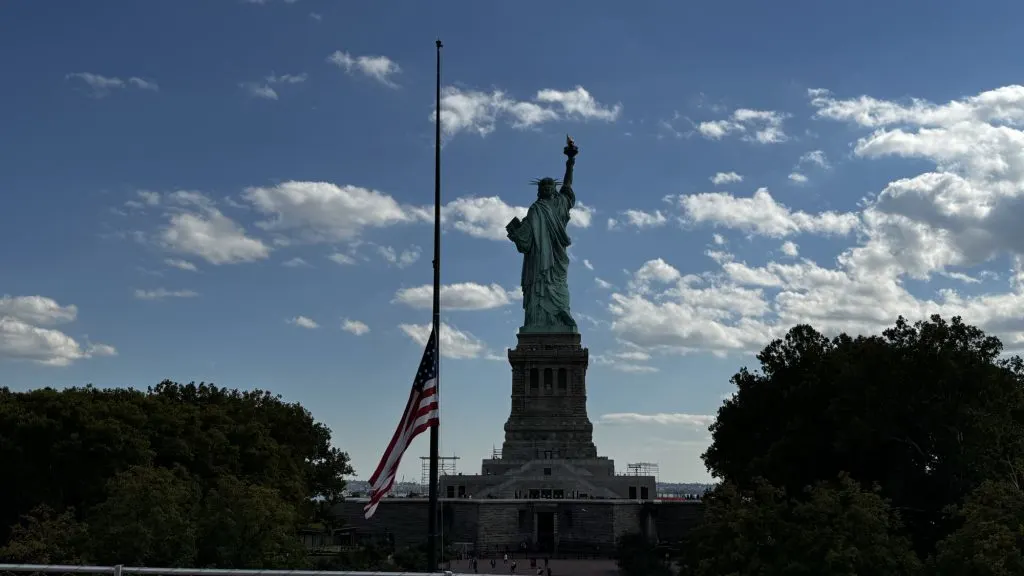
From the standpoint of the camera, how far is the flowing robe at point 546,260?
93688mm

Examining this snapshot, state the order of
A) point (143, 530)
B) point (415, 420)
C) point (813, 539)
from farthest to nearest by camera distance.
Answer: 1. point (143, 530)
2. point (813, 539)
3. point (415, 420)

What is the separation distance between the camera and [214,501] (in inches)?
1626

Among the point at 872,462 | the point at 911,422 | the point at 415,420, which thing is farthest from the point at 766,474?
the point at 415,420

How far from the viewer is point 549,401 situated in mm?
89375

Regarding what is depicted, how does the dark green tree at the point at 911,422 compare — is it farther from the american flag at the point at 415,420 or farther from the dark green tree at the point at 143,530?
the dark green tree at the point at 143,530

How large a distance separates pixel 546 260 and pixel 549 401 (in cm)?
1346

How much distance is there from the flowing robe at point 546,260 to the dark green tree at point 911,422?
44.7m

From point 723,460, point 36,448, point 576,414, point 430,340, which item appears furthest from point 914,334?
point 576,414

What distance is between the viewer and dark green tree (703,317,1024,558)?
124 ft

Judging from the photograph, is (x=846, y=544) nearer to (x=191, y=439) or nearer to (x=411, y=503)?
(x=191, y=439)

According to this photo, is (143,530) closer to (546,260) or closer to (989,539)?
(989,539)

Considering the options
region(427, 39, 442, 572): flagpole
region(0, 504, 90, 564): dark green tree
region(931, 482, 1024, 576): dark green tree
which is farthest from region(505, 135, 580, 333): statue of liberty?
region(427, 39, 442, 572): flagpole

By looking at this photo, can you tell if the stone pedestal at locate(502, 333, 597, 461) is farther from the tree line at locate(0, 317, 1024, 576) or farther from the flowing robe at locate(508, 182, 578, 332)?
the tree line at locate(0, 317, 1024, 576)

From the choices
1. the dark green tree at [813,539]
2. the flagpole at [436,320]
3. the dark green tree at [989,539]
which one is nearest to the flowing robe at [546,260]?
the dark green tree at [813,539]
